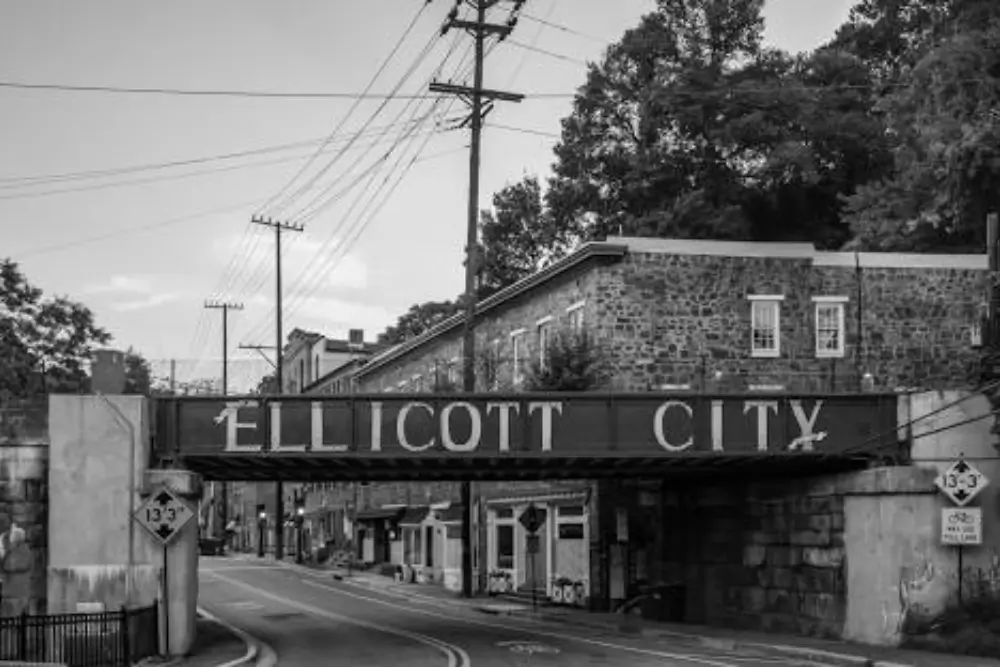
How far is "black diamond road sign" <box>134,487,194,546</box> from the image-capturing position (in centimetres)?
2442

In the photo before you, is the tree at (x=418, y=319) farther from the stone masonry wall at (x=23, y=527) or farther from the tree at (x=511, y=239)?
the stone masonry wall at (x=23, y=527)

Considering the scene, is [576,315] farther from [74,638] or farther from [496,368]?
[74,638]

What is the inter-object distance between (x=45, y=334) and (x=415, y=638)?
97.1 ft

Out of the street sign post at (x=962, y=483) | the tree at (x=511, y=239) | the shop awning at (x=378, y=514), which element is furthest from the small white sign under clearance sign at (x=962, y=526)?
the tree at (x=511, y=239)

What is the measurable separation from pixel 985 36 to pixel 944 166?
3597 mm

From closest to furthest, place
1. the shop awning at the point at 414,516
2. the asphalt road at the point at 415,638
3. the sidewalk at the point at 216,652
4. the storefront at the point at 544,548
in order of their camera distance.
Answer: the asphalt road at the point at 415,638 → the sidewalk at the point at 216,652 → the storefront at the point at 544,548 → the shop awning at the point at 414,516

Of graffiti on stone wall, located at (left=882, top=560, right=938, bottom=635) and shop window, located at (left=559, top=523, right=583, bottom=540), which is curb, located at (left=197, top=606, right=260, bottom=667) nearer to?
shop window, located at (left=559, top=523, right=583, bottom=540)

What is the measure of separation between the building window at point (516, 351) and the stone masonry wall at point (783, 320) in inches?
282

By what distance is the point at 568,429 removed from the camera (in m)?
28.0

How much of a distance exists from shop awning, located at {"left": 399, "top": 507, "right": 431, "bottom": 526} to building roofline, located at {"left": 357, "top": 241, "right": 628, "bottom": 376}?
24.3 feet

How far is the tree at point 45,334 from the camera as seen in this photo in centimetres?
5238

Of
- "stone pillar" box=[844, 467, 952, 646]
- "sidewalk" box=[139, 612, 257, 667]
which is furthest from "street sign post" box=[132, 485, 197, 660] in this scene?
"stone pillar" box=[844, 467, 952, 646]

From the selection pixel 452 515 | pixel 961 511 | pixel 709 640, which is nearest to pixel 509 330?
pixel 452 515

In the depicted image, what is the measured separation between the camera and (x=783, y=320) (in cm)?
4044
